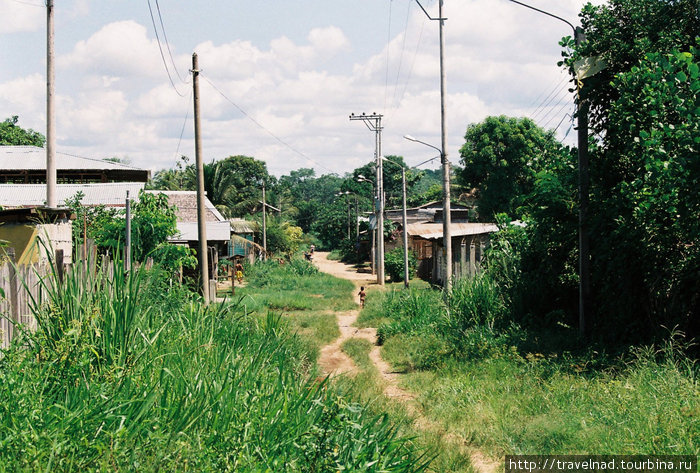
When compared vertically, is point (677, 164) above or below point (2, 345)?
above

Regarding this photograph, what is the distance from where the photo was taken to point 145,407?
4453mm

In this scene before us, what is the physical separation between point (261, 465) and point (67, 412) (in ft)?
4.34

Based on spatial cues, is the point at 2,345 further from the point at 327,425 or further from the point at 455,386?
the point at 455,386

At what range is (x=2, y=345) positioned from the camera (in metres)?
6.59

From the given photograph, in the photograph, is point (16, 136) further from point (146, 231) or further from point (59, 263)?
point (59, 263)

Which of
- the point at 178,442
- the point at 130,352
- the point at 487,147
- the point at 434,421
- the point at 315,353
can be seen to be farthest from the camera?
the point at 487,147

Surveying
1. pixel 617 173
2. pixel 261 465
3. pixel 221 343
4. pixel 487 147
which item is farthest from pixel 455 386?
pixel 487 147

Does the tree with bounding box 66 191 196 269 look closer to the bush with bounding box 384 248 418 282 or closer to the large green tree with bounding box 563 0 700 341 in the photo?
the large green tree with bounding box 563 0 700 341

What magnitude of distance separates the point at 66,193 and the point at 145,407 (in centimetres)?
2473

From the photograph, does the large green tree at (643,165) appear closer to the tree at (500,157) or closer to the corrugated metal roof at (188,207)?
the corrugated metal roof at (188,207)

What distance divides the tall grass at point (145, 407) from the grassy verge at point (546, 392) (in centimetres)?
214

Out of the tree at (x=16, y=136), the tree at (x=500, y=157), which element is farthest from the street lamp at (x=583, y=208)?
the tree at (x=16, y=136)

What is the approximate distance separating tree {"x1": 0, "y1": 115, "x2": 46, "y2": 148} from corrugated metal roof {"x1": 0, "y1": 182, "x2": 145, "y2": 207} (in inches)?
736

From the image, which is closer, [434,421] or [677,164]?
[434,421]
